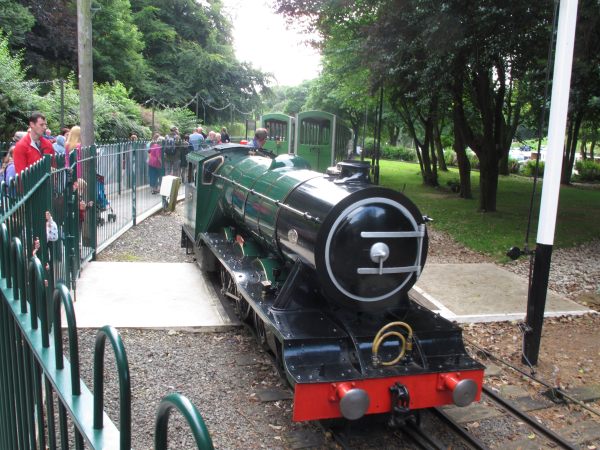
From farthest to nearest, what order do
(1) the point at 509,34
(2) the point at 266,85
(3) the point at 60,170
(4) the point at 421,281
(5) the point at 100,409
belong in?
(2) the point at 266,85, (1) the point at 509,34, (4) the point at 421,281, (3) the point at 60,170, (5) the point at 100,409

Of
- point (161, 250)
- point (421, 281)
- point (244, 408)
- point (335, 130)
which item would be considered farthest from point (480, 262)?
point (335, 130)

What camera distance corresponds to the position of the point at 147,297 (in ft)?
24.2

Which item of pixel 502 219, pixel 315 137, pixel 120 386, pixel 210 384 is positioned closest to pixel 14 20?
pixel 315 137

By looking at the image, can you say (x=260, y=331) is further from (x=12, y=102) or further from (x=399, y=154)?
(x=399, y=154)

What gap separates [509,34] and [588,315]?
252 inches

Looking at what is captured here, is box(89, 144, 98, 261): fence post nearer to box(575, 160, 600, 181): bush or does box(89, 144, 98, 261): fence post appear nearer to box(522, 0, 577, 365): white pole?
box(522, 0, 577, 365): white pole

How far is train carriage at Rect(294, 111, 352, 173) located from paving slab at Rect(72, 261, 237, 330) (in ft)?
39.8

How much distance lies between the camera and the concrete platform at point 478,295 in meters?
7.29

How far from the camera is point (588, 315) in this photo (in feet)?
24.5

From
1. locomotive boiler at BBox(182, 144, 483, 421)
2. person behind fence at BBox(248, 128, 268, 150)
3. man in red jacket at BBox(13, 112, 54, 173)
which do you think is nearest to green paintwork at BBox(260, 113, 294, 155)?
person behind fence at BBox(248, 128, 268, 150)

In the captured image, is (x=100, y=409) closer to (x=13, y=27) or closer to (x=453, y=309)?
(x=453, y=309)

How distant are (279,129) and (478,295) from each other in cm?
1519

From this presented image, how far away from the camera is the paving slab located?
21.4ft

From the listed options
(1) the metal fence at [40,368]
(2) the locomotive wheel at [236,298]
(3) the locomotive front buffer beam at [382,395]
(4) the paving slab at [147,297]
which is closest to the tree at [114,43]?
(4) the paving slab at [147,297]
